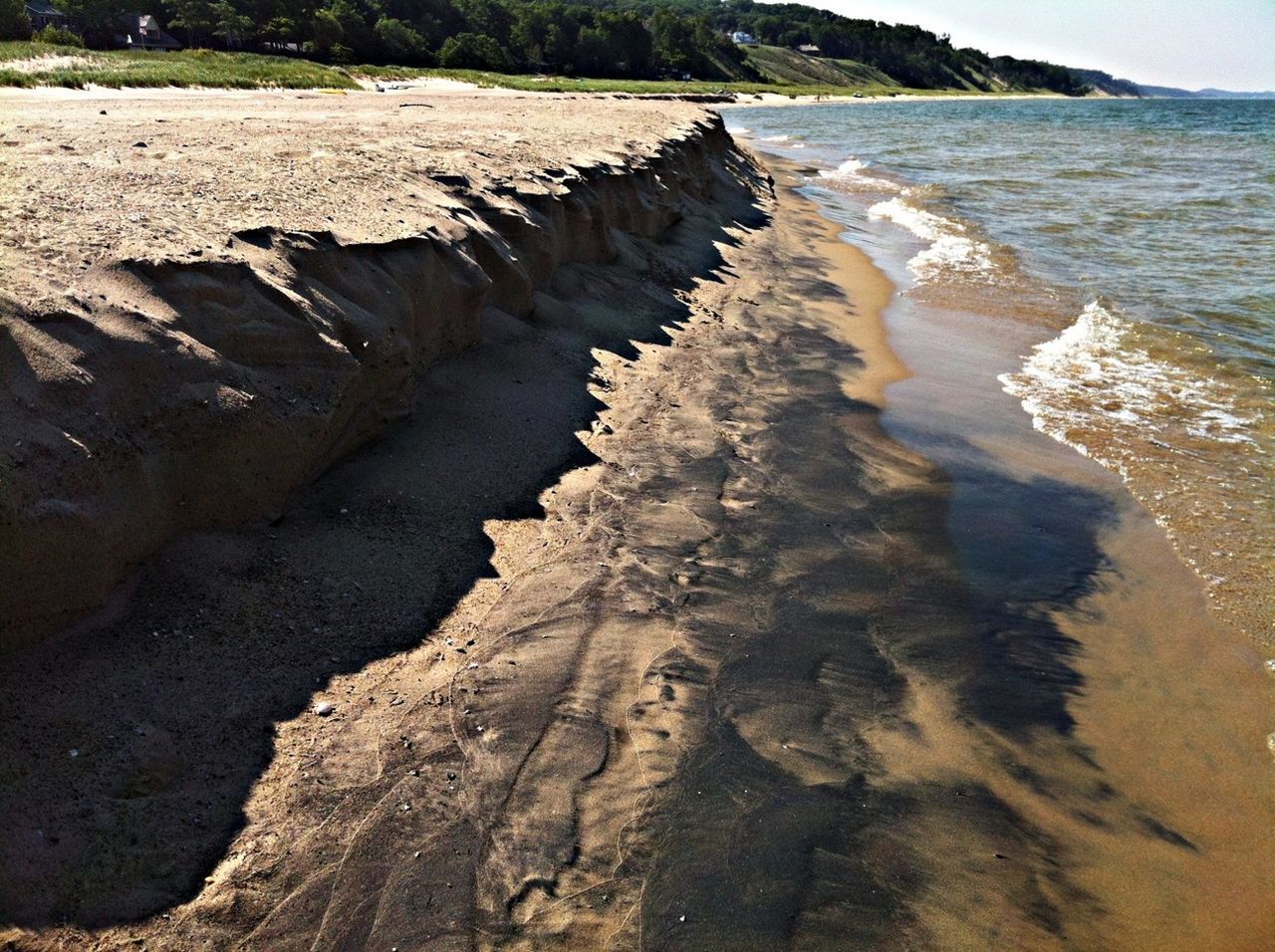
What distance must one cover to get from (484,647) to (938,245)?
51.5 ft

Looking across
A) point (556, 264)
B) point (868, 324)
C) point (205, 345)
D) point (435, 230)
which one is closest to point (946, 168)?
point (868, 324)

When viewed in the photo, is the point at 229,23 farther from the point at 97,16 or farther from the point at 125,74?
the point at 125,74

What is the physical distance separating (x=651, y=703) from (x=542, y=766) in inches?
27.2

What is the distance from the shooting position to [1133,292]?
14.2 metres

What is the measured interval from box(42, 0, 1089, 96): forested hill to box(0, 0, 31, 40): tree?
14.0m

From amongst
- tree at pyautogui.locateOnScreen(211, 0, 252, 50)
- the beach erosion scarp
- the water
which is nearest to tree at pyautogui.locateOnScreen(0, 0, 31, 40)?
tree at pyautogui.locateOnScreen(211, 0, 252, 50)

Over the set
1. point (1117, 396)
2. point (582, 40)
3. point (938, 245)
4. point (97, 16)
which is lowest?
point (1117, 396)

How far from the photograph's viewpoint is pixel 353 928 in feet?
11.0

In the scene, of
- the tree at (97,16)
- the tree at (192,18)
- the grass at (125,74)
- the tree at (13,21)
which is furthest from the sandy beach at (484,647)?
the tree at (192,18)

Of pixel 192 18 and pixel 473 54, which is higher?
pixel 192 18

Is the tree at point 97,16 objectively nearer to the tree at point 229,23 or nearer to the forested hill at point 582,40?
the forested hill at point 582,40

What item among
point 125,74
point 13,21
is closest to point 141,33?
point 13,21

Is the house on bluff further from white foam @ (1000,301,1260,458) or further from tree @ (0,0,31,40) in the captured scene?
white foam @ (1000,301,1260,458)

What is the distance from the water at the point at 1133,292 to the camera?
25.0ft
